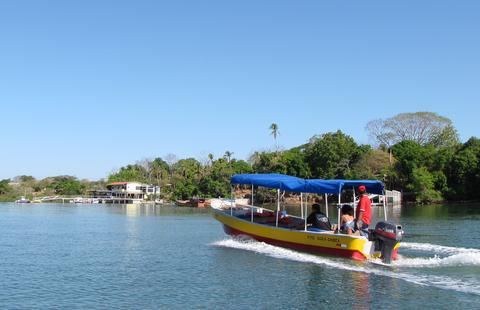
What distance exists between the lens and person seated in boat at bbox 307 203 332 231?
21.7 metres

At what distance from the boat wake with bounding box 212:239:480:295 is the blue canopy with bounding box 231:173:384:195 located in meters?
2.90

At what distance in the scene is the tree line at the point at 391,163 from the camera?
82.8m

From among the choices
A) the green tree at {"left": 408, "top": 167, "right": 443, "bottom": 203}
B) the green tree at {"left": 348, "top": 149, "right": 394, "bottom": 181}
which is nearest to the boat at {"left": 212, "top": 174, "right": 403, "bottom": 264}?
the green tree at {"left": 408, "top": 167, "right": 443, "bottom": 203}

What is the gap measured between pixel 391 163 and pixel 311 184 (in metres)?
72.1

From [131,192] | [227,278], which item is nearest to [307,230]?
[227,278]

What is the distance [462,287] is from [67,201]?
125 m

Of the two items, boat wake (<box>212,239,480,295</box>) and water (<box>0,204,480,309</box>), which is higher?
boat wake (<box>212,239,480,295</box>)

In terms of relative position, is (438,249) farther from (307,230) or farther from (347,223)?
A: (307,230)

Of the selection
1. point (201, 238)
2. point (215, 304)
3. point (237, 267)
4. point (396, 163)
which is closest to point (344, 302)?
point (215, 304)

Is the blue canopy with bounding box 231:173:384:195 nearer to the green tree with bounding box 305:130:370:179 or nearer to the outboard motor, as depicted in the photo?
the outboard motor

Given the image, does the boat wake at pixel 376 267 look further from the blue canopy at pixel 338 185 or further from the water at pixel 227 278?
the blue canopy at pixel 338 185

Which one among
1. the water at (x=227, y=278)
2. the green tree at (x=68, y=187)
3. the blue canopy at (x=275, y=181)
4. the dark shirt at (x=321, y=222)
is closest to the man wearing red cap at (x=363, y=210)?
the water at (x=227, y=278)

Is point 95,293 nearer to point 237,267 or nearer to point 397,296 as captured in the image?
point 237,267

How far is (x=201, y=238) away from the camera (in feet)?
97.5
